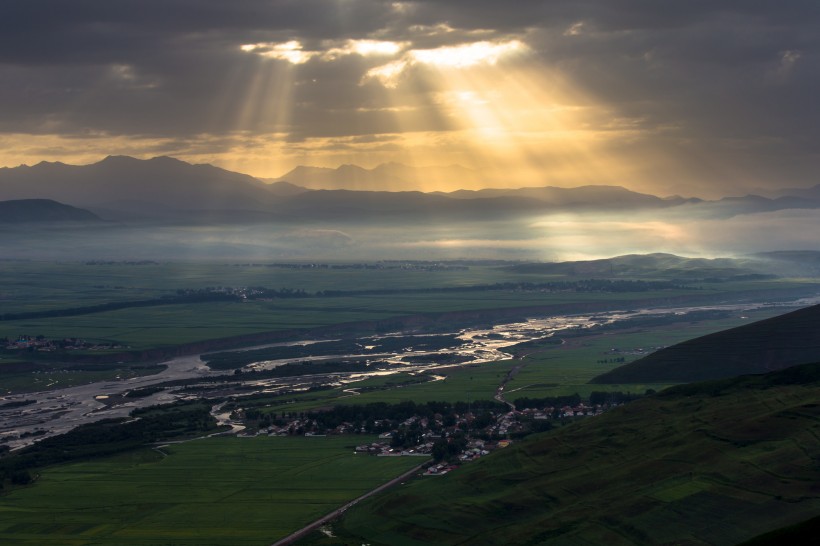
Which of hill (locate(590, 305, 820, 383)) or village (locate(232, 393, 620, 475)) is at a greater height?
hill (locate(590, 305, 820, 383))

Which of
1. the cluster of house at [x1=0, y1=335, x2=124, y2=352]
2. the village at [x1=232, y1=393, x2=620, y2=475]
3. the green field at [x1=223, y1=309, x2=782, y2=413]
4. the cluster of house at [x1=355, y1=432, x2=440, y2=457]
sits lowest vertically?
the cluster of house at [x1=355, y1=432, x2=440, y2=457]

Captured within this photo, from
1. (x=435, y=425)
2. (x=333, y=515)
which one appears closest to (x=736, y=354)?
(x=435, y=425)

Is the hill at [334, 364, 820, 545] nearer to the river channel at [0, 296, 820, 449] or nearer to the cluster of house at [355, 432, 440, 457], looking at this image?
the cluster of house at [355, 432, 440, 457]

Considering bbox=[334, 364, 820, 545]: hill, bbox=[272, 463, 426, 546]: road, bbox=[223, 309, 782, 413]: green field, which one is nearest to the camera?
bbox=[334, 364, 820, 545]: hill

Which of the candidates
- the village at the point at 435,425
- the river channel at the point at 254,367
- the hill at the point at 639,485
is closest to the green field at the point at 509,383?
the village at the point at 435,425

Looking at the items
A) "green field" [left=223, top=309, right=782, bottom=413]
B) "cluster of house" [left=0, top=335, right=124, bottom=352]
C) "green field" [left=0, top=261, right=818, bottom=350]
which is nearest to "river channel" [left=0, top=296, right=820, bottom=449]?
"green field" [left=223, top=309, right=782, bottom=413]

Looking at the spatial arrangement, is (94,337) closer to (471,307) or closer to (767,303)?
(471,307)
